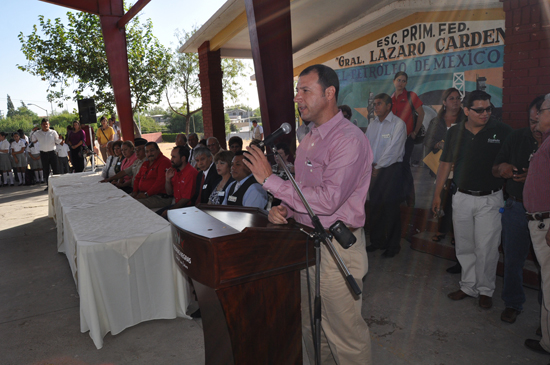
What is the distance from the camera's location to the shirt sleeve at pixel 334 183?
183 cm

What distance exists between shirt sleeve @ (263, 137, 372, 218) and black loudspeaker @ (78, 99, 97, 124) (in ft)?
38.6

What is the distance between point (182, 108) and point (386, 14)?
20.2 m

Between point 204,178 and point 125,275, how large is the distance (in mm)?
2054

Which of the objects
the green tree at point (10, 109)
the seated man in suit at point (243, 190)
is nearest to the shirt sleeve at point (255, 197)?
the seated man in suit at point (243, 190)

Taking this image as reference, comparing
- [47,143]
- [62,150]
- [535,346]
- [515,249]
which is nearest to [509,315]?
[535,346]

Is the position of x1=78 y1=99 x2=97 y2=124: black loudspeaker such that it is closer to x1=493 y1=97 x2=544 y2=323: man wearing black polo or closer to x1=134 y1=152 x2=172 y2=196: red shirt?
x1=134 y1=152 x2=172 y2=196: red shirt

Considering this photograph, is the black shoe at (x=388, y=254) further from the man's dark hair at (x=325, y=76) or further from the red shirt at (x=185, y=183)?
the man's dark hair at (x=325, y=76)

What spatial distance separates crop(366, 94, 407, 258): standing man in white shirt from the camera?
4.72 m

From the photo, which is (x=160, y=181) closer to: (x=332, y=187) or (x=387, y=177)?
(x=387, y=177)

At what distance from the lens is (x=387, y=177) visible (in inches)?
189

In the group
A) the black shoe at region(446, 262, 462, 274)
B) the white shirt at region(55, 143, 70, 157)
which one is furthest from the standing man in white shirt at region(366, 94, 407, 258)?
the white shirt at region(55, 143, 70, 157)

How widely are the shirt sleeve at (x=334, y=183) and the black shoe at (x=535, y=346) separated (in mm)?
1929

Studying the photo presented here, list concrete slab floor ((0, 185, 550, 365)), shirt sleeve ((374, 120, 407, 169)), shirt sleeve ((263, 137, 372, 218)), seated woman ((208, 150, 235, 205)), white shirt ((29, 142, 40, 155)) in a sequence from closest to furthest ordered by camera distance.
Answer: shirt sleeve ((263, 137, 372, 218)) → concrete slab floor ((0, 185, 550, 365)) → seated woman ((208, 150, 235, 205)) → shirt sleeve ((374, 120, 407, 169)) → white shirt ((29, 142, 40, 155))

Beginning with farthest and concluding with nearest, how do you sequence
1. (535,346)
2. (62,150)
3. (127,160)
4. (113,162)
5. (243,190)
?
(62,150) < (113,162) < (127,160) < (243,190) < (535,346)
